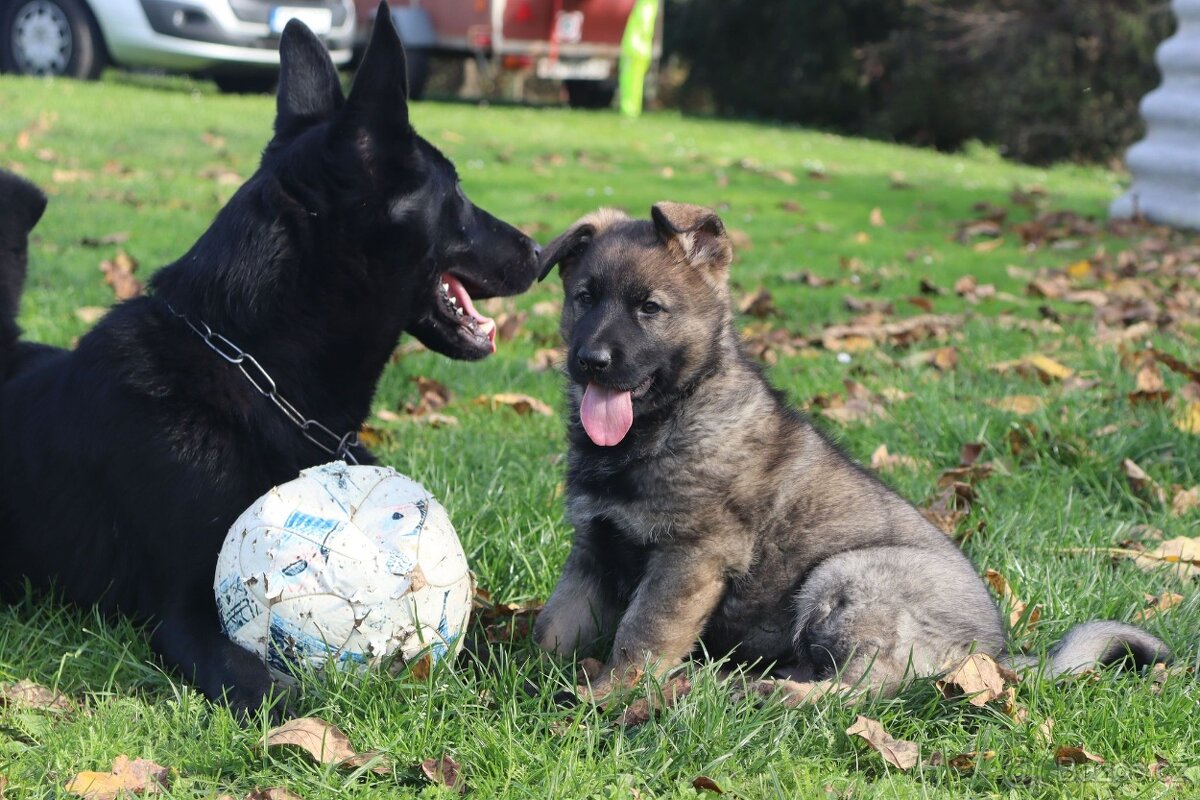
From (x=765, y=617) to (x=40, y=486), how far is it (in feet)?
7.14

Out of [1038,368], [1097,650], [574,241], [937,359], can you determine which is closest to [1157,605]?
[1097,650]

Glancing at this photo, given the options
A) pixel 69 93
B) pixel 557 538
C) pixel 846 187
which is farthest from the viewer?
pixel 69 93

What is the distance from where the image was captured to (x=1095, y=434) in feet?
16.3

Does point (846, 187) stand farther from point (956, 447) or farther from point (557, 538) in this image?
point (557, 538)

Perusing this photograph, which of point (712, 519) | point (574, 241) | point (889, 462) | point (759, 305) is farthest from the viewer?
point (759, 305)

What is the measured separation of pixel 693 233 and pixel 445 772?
1790mm

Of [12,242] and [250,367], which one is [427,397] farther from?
[250,367]

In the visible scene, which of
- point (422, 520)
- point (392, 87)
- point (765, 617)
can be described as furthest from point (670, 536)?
point (392, 87)

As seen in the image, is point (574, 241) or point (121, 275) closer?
point (574, 241)

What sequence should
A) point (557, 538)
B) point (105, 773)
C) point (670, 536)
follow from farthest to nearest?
point (557, 538) → point (670, 536) → point (105, 773)

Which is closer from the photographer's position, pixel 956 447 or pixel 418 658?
pixel 418 658

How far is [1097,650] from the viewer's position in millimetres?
3301

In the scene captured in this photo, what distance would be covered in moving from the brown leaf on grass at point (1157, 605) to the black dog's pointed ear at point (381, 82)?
263cm

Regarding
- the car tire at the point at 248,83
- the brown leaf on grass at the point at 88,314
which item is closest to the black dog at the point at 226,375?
the brown leaf on grass at the point at 88,314
